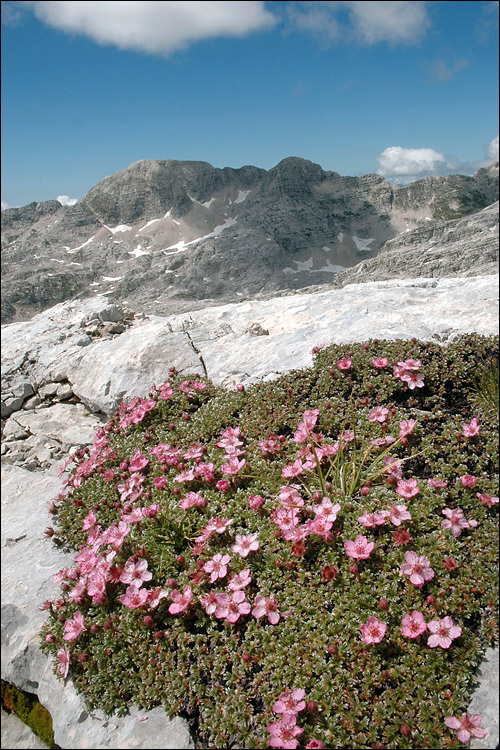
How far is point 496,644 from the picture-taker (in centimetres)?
375

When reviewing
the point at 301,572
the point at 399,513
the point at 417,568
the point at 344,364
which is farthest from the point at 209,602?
Answer: the point at 344,364

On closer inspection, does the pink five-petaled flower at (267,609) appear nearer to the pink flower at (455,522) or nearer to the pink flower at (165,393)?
the pink flower at (455,522)

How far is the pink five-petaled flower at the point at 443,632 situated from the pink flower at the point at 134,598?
273 cm

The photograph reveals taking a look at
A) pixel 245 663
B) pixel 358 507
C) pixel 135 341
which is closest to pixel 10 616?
pixel 245 663

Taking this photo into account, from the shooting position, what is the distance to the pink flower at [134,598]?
446 cm

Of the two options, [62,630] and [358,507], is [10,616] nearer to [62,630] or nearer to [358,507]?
[62,630]

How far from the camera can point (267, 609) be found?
4.14 m

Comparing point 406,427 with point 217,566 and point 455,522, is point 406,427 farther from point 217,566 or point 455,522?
point 217,566

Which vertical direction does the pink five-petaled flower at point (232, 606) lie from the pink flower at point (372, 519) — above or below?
below

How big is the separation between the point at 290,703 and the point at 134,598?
185cm

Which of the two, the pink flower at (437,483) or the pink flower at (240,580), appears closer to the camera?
the pink flower at (240,580)

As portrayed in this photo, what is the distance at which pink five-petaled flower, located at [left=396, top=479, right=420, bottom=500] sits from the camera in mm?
4751

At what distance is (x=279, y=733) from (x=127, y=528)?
265 centimetres

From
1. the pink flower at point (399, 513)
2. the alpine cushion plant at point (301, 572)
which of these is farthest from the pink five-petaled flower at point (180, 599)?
the pink flower at point (399, 513)
